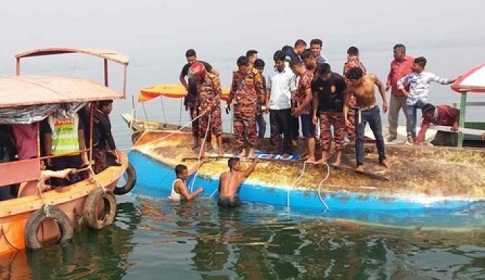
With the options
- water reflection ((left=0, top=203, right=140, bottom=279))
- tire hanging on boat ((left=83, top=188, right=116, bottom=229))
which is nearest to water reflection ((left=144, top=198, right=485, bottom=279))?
water reflection ((left=0, top=203, right=140, bottom=279))

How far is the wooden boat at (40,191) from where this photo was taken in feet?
28.7

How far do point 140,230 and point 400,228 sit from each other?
14.3 feet

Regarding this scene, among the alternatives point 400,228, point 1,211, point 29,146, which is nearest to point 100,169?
point 29,146

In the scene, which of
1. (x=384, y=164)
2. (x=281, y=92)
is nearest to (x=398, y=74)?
(x=384, y=164)

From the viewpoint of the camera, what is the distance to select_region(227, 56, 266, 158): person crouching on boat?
1181 cm

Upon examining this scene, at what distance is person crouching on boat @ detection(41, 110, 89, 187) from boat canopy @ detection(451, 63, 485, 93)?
6.78 meters

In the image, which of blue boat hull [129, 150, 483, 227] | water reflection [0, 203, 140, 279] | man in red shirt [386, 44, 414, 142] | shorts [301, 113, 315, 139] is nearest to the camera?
water reflection [0, 203, 140, 279]

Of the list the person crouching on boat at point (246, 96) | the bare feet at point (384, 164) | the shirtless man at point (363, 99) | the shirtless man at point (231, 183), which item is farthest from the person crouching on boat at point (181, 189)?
the bare feet at point (384, 164)

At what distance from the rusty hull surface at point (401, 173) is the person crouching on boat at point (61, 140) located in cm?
316

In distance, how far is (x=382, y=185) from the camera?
1056 cm

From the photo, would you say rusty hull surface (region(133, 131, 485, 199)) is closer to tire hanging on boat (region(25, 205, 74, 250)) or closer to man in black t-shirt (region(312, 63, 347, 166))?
man in black t-shirt (region(312, 63, 347, 166))

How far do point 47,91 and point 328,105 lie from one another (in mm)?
4927

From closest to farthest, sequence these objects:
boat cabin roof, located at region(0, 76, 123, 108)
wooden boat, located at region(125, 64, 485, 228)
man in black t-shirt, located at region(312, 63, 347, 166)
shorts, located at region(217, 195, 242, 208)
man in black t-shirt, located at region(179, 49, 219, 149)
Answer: boat cabin roof, located at region(0, 76, 123, 108)
wooden boat, located at region(125, 64, 485, 228)
man in black t-shirt, located at region(312, 63, 347, 166)
shorts, located at region(217, 195, 242, 208)
man in black t-shirt, located at region(179, 49, 219, 149)

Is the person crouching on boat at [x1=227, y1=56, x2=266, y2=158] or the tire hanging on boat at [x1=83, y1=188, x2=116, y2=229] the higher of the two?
the person crouching on boat at [x1=227, y1=56, x2=266, y2=158]
